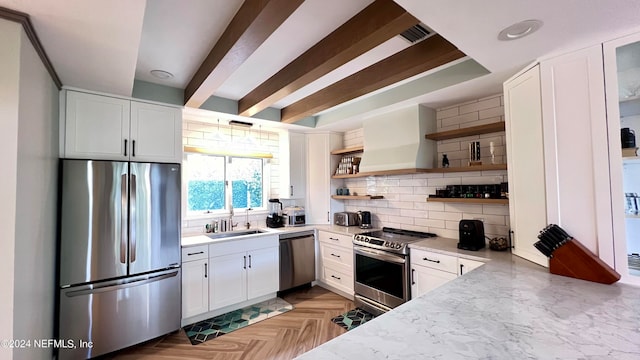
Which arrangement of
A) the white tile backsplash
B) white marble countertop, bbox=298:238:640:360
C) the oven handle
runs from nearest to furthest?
white marble countertop, bbox=298:238:640:360
the white tile backsplash
the oven handle

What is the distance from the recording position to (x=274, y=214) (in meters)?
4.00

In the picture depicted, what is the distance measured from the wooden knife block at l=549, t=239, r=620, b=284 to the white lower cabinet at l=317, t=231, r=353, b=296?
2104 mm

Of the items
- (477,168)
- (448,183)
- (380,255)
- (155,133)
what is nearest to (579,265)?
(477,168)

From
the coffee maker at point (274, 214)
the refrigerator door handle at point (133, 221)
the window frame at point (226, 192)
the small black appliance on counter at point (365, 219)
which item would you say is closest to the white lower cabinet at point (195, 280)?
the refrigerator door handle at point (133, 221)

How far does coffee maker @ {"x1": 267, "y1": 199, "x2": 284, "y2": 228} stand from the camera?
394 cm

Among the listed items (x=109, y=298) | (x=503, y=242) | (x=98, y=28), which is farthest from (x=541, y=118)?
(x=109, y=298)

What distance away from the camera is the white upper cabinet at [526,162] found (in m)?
1.81

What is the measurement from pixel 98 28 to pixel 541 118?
278cm

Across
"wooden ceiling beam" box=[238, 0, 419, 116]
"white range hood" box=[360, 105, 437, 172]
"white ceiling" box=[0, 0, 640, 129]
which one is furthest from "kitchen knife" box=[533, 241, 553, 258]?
"wooden ceiling beam" box=[238, 0, 419, 116]

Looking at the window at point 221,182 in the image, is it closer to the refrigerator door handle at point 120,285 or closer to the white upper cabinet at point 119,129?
the white upper cabinet at point 119,129

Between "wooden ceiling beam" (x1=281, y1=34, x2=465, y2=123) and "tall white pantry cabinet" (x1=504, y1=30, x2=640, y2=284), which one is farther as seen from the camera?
"wooden ceiling beam" (x1=281, y1=34, x2=465, y2=123)

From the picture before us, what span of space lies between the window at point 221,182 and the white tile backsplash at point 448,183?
5.85ft

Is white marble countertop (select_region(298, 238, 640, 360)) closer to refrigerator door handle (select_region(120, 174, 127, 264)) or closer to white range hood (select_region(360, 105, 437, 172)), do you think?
white range hood (select_region(360, 105, 437, 172))

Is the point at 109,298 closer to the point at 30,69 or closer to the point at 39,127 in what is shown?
the point at 39,127
